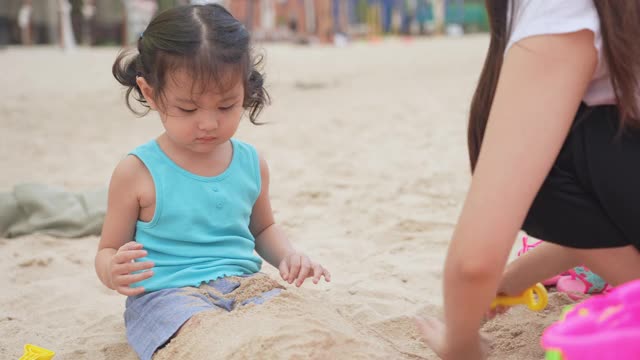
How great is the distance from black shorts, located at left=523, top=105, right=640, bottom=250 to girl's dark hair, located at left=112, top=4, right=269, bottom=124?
2.45 feet

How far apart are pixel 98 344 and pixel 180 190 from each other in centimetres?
46

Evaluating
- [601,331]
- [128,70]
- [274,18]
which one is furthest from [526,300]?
[274,18]

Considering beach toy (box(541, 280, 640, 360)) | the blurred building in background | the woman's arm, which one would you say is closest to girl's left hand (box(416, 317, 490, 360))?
the woman's arm

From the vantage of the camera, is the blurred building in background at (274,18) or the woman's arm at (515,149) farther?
the blurred building in background at (274,18)

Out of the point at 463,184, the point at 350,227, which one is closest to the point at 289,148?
the point at 463,184

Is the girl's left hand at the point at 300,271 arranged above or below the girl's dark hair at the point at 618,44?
below

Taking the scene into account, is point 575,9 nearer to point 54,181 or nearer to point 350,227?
point 350,227

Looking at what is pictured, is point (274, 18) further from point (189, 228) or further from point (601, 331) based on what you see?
point (601, 331)

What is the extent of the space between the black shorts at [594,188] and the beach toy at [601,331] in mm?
297

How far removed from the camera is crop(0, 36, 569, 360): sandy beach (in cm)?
164

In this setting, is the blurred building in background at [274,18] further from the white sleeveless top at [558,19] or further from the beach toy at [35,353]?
the white sleeveless top at [558,19]

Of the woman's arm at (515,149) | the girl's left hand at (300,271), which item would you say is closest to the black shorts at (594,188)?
the woman's arm at (515,149)

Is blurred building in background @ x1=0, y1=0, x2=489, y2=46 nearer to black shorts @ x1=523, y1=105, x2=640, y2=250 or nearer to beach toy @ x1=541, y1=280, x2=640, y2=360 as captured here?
black shorts @ x1=523, y1=105, x2=640, y2=250

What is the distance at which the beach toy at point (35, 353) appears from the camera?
71.4 inches
